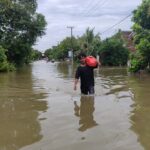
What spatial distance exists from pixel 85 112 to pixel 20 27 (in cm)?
4606

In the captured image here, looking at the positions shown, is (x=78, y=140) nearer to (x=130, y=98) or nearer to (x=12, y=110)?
(x=12, y=110)

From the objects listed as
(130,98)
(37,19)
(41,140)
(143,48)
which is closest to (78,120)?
(41,140)

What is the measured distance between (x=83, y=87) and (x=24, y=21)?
41072mm

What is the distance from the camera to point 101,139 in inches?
309

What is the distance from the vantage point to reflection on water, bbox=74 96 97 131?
9406 mm

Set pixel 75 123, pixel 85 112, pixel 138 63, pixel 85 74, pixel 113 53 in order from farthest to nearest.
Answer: pixel 113 53 → pixel 138 63 → pixel 85 74 → pixel 85 112 → pixel 75 123

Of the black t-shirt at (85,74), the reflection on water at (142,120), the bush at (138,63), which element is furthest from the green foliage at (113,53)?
the reflection on water at (142,120)

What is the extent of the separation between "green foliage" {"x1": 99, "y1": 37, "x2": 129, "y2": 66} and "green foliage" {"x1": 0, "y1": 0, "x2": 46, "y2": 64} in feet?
41.9

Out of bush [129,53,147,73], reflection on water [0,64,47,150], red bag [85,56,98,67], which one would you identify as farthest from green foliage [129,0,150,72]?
reflection on water [0,64,47,150]

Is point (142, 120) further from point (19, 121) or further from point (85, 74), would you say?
point (85, 74)

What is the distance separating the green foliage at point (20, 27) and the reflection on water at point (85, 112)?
135 ft

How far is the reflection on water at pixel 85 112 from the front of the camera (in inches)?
370

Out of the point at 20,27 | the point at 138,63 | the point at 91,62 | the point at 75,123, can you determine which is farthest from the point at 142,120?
the point at 20,27

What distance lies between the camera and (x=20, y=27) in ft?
184
